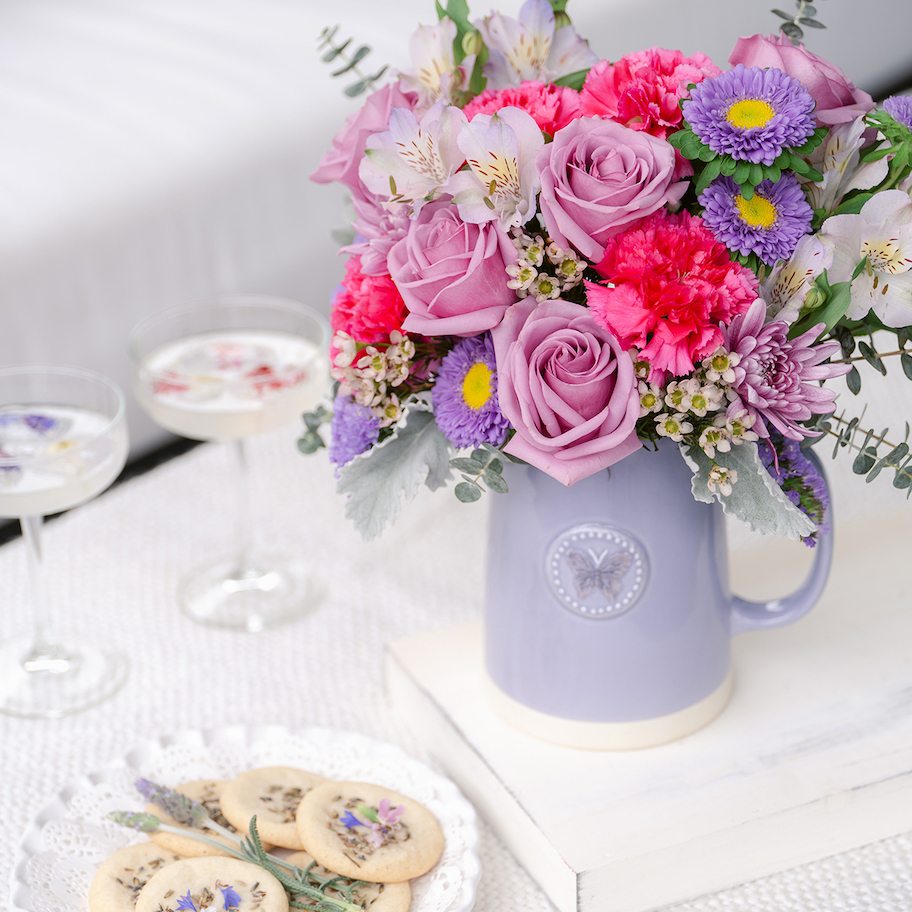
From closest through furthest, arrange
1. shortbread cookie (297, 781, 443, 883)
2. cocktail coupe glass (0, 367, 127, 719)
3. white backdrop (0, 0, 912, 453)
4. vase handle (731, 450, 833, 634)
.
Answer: shortbread cookie (297, 781, 443, 883) → vase handle (731, 450, 833, 634) → cocktail coupe glass (0, 367, 127, 719) → white backdrop (0, 0, 912, 453)

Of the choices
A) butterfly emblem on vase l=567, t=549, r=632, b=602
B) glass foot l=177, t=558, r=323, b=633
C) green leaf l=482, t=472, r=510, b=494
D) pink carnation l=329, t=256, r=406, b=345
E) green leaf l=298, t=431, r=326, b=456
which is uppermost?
pink carnation l=329, t=256, r=406, b=345

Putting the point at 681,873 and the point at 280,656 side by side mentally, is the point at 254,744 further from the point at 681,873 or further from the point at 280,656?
the point at 681,873

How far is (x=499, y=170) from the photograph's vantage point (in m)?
0.55

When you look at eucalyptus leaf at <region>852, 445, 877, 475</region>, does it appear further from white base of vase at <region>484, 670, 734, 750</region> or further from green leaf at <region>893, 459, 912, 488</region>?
white base of vase at <region>484, 670, 734, 750</region>

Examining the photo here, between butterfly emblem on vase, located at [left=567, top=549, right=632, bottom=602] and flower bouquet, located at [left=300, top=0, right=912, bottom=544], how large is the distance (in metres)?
0.10

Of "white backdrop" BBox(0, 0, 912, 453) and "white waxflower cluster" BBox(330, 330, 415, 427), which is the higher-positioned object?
"white waxflower cluster" BBox(330, 330, 415, 427)

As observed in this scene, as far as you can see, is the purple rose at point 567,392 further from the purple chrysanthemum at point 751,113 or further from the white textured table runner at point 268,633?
the white textured table runner at point 268,633

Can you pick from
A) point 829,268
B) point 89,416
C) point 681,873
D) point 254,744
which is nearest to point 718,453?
point 829,268

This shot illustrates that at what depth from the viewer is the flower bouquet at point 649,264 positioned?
0.54 m

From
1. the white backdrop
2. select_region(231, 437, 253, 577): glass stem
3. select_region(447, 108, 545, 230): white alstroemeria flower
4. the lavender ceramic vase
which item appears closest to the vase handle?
the lavender ceramic vase

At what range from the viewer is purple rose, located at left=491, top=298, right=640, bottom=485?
1.76 ft

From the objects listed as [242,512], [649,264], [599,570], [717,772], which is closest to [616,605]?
[599,570]

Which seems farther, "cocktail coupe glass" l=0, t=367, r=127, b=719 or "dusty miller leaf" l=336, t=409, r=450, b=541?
"cocktail coupe glass" l=0, t=367, r=127, b=719

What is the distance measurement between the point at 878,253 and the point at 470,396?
0.72 ft
